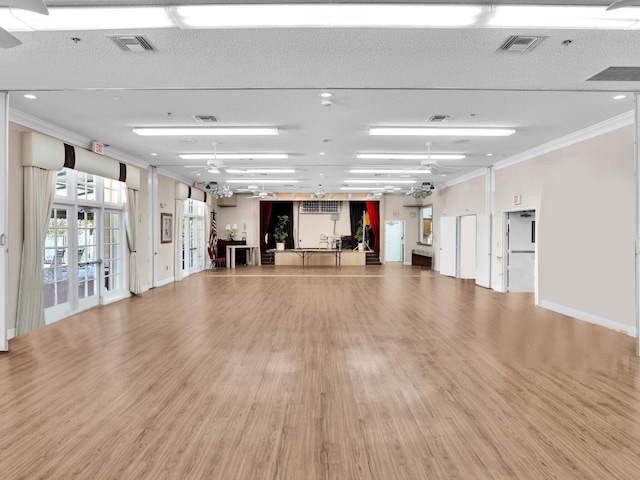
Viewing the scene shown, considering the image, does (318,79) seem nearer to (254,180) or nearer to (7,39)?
(7,39)

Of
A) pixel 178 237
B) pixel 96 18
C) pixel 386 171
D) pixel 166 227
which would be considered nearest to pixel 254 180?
pixel 178 237

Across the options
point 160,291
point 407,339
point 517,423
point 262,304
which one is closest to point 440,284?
point 262,304

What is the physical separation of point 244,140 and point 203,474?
5860 mm

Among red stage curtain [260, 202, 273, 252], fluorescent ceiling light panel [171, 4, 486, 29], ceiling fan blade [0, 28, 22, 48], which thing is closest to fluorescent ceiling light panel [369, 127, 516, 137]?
fluorescent ceiling light panel [171, 4, 486, 29]

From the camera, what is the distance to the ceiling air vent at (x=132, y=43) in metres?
3.31

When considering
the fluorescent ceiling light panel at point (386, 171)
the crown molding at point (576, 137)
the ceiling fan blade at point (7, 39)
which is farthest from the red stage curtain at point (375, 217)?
the ceiling fan blade at point (7, 39)

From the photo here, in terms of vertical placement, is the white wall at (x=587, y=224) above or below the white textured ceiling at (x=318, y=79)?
below

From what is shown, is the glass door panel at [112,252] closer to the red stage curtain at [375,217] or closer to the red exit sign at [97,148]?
the red exit sign at [97,148]

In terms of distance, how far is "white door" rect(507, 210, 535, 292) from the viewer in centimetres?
942

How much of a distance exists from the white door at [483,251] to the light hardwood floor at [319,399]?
4.05 metres

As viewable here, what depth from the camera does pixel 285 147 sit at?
7953 mm

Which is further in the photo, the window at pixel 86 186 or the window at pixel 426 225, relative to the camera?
the window at pixel 426 225

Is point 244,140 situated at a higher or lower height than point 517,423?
higher

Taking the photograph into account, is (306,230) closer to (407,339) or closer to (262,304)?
(262,304)
